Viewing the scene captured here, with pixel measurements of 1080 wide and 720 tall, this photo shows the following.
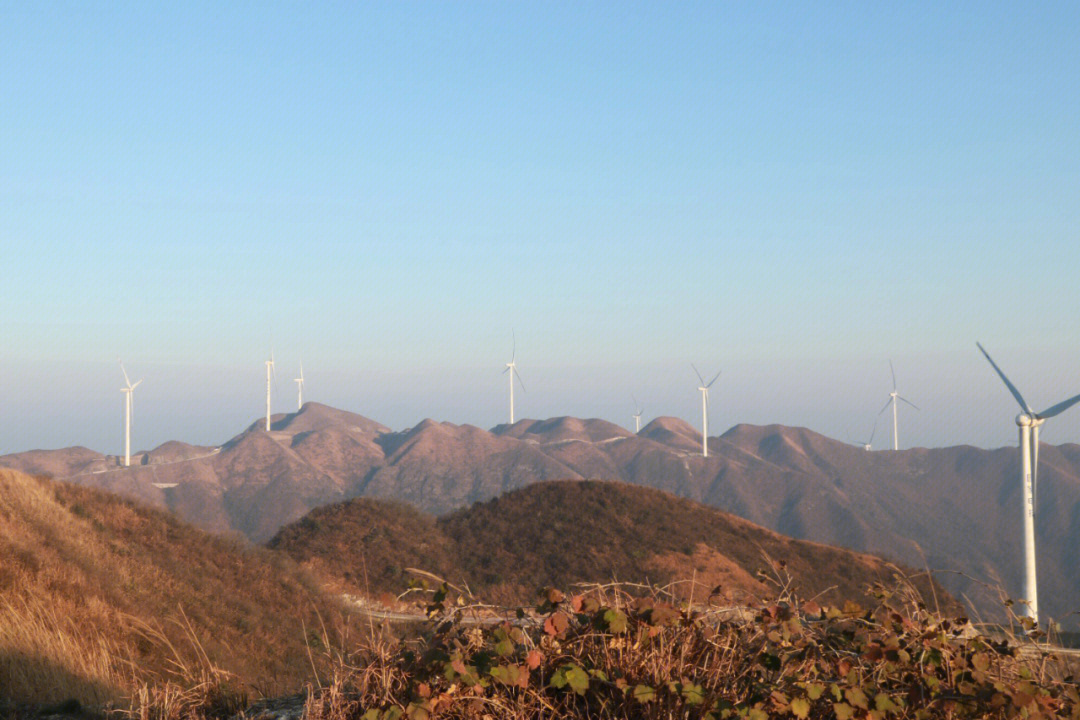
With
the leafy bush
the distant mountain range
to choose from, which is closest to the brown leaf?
the leafy bush

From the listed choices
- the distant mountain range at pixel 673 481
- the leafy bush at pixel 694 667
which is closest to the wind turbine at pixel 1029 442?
the leafy bush at pixel 694 667

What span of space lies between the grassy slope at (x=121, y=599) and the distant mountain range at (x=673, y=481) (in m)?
86.5

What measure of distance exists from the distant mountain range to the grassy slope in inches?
3404

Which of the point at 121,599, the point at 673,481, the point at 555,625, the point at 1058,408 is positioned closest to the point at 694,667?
the point at 555,625

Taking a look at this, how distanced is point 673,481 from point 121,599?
133 meters

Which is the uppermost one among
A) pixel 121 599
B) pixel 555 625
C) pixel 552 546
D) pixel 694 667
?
pixel 555 625

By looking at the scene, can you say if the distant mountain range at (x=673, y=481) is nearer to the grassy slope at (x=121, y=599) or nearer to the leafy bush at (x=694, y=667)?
the grassy slope at (x=121, y=599)

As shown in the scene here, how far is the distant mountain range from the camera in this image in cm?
12188

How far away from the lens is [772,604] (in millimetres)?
5199

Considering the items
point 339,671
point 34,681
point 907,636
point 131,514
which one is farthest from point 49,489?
point 907,636

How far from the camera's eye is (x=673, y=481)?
481 ft

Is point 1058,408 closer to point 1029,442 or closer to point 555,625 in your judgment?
point 1029,442

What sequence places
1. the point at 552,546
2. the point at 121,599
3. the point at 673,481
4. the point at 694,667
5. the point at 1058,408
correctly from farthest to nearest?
the point at 673,481 → the point at 552,546 → the point at 1058,408 → the point at 121,599 → the point at 694,667

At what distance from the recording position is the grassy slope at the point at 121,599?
9.14m
